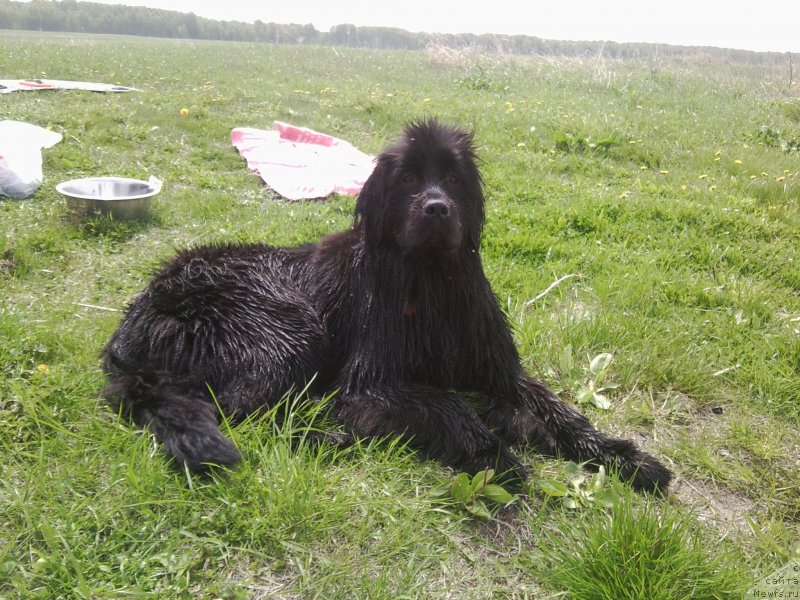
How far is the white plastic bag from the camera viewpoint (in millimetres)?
5137

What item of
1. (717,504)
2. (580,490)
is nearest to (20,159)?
(580,490)

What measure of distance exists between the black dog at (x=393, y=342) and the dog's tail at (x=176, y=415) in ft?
0.03

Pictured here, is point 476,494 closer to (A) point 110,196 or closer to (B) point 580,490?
(B) point 580,490

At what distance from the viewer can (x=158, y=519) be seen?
2107 millimetres

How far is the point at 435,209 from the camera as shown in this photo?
2.57 metres

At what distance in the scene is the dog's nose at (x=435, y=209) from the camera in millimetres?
2568

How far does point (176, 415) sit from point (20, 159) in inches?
170

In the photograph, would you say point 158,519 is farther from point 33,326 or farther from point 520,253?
point 520,253

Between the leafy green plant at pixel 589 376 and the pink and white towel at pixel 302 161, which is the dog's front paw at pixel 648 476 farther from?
the pink and white towel at pixel 302 161

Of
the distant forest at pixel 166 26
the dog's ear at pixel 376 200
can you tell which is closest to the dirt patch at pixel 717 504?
the dog's ear at pixel 376 200

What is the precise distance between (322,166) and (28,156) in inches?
110

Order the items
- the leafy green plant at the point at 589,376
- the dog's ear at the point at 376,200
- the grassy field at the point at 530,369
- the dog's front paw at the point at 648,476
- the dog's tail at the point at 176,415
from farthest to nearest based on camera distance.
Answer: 1. the leafy green plant at the point at 589,376
2. the dog's ear at the point at 376,200
3. the dog's front paw at the point at 648,476
4. the dog's tail at the point at 176,415
5. the grassy field at the point at 530,369

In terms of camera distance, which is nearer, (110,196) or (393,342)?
(393,342)

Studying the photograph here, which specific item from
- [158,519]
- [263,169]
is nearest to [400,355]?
[158,519]
